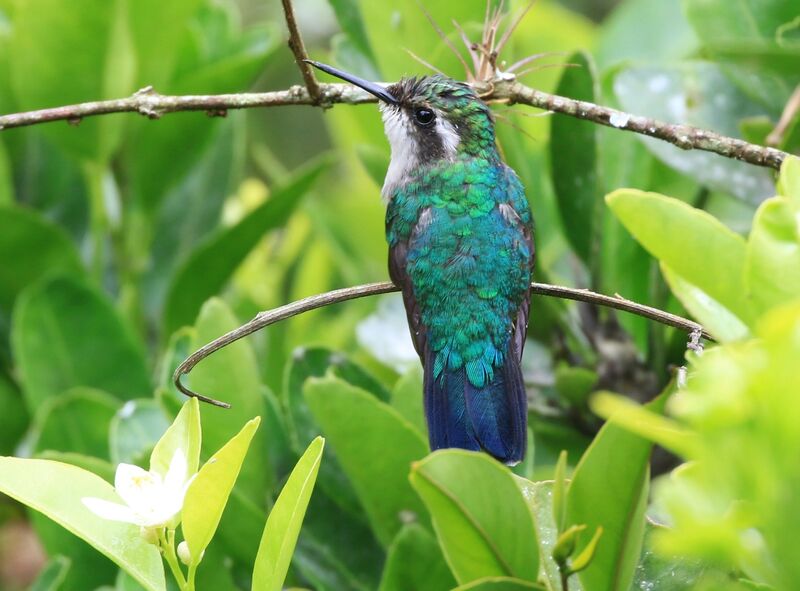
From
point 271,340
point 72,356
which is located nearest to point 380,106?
point 271,340

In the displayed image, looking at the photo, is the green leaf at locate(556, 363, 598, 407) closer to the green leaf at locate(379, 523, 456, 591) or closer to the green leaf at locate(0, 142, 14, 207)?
the green leaf at locate(379, 523, 456, 591)

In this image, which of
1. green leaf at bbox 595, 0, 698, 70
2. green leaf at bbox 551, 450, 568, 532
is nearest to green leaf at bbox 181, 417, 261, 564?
green leaf at bbox 551, 450, 568, 532

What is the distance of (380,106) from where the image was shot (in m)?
2.93

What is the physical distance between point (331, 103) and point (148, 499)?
1.00m

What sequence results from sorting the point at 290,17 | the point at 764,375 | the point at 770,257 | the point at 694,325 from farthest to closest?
the point at 290,17 < the point at 694,325 < the point at 770,257 < the point at 764,375

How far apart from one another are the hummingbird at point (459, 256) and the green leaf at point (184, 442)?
2.22 ft

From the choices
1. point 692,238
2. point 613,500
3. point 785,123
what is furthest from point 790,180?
point 785,123

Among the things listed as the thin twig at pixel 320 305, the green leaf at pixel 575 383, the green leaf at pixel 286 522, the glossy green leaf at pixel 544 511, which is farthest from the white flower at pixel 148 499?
the green leaf at pixel 575 383

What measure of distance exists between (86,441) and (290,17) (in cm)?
137

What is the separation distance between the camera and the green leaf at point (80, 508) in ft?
5.06

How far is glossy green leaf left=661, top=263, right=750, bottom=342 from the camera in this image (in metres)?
1.39

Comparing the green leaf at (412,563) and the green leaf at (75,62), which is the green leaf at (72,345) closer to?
the green leaf at (75,62)

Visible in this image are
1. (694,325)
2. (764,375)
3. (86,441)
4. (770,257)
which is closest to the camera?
(764,375)

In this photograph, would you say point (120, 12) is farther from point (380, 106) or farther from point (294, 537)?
point (294, 537)
